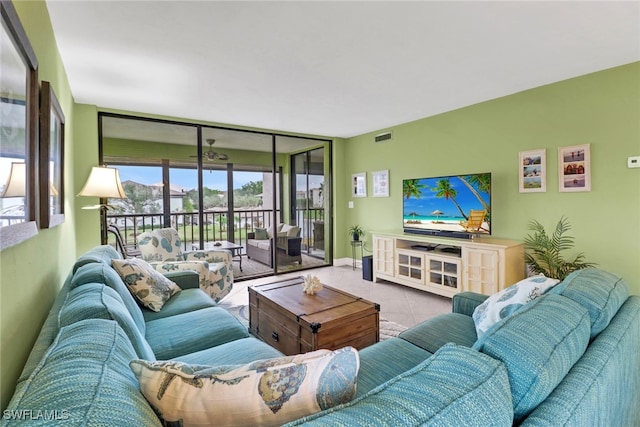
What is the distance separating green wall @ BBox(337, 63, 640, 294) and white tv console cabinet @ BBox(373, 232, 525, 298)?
509mm

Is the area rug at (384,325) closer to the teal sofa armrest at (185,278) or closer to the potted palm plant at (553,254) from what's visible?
the teal sofa armrest at (185,278)

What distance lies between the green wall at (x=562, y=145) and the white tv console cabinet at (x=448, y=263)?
0.51 metres

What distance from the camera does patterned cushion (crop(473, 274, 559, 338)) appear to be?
1459 mm

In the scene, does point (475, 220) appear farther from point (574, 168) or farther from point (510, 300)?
point (510, 300)

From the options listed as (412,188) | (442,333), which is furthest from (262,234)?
(442,333)

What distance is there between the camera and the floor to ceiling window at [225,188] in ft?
13.0

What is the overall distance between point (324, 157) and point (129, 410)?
527 centimetres

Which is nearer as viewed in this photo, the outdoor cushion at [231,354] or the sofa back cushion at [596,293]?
the sofa back cushion at [596,293]

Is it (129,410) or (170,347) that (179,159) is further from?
(129,410)

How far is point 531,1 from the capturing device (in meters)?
1.82

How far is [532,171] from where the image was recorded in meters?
3.27

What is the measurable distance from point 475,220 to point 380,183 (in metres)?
1.78

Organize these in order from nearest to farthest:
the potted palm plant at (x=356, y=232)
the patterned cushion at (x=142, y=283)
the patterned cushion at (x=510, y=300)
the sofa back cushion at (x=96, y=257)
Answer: the patterned cushion at (x=510, y=300) → the sofa back cushion at (x=96, y=257) → the patterned cushion at (x=142, y=283) → the potted palm plant at (x=356, y=232)

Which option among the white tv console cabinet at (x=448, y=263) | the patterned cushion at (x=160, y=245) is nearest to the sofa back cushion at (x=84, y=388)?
the patterned cushion at (x=160, y=245)
